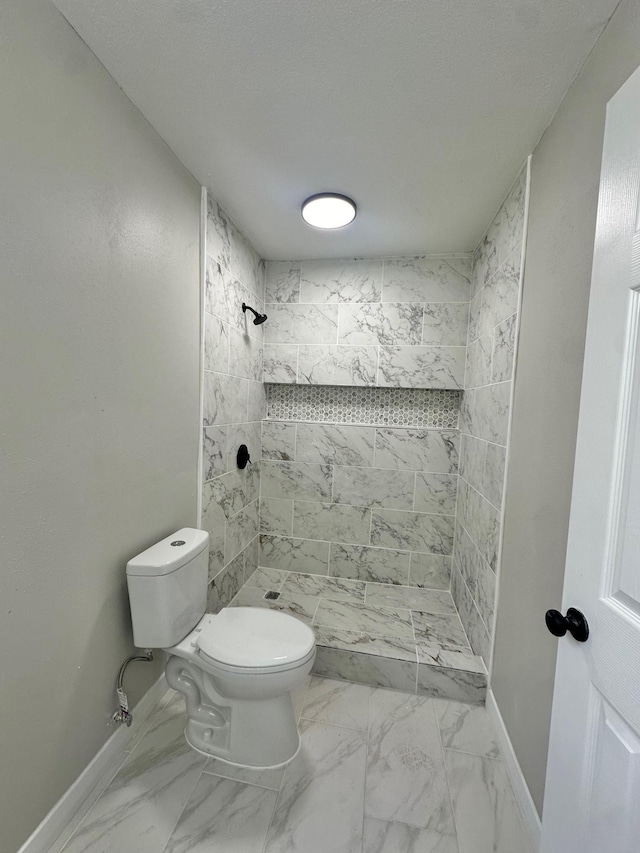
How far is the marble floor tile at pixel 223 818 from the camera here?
0.98 m

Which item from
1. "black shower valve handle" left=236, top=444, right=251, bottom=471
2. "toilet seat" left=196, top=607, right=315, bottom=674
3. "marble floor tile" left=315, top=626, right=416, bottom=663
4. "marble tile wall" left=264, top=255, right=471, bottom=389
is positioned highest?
"marble tile wall" left=264, top=255, right=471, bottom=389

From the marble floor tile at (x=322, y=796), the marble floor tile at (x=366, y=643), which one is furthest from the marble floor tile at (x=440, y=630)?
the marble floor tile at (x=322, y=796)

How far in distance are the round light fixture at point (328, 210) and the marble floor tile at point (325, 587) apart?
217cm

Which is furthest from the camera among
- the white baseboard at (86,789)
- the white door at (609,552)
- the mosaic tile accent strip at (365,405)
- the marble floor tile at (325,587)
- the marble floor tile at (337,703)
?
the mosaic tile accent strip at (365,405)

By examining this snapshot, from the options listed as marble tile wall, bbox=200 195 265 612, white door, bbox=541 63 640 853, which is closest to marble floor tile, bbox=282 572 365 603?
marble tile wall, bbox=200 195 265 612

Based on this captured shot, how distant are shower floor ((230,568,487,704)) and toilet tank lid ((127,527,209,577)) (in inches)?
33.1

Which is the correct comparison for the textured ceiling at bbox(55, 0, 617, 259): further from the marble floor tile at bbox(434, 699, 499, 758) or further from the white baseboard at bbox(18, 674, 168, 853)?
the marble floor tile at bbox(434, 699, 499, 758)

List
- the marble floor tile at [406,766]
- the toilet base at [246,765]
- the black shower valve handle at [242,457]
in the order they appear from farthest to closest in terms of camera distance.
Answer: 1. the black shower valve handle at [242,457]
2. the toilet base at [246,765]
3. the marble floor tile at [406,766]

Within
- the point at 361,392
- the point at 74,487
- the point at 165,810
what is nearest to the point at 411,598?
the point at 361,392

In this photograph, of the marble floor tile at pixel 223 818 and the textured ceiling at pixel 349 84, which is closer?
the textured ceiling at pixel 349 84

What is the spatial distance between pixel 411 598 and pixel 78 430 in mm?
2066

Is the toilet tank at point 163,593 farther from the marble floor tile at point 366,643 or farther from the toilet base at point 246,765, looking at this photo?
the marble floor tile at point 366,643

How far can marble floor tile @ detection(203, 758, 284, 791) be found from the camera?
1.16 metres

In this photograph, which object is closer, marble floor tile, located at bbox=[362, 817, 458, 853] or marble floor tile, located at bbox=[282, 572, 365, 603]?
marble floor tile, located at bbox=[362, 817, 458, 853]
